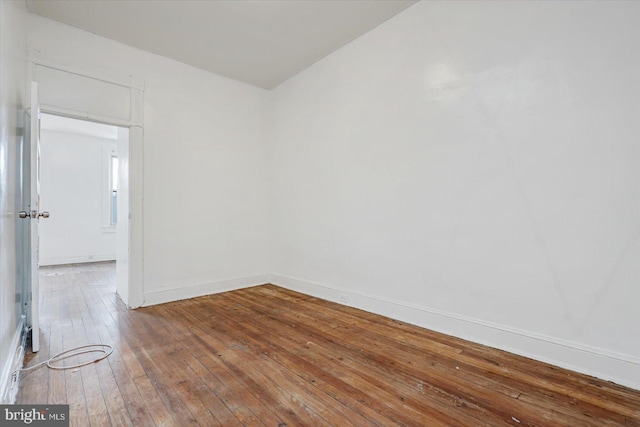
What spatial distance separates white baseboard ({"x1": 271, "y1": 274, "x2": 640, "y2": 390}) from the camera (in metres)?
1.91

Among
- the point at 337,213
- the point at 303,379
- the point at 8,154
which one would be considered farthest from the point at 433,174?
the point at 8,154

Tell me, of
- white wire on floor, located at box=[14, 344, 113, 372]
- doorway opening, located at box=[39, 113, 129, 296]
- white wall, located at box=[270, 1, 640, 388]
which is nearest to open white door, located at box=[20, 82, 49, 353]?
white wire on floor, located at box=[14, 344, 113, 372]

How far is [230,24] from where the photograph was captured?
126 inches

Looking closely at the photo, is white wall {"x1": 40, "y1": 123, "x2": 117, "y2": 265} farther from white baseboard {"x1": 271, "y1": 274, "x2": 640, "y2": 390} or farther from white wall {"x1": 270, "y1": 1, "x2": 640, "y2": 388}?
white baseboard {"x1": 271, "y1": 274, "x2": 640, "y2": 390}

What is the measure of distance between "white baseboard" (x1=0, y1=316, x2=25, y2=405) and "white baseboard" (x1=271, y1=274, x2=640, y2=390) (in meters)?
2.78

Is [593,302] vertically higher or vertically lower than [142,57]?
lower

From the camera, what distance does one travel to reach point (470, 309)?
2572 mm

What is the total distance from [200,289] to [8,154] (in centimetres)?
256

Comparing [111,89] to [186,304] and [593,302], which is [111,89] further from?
[593,302]

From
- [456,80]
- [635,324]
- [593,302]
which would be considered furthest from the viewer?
[456,80]

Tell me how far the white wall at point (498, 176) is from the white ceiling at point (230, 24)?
33 cm

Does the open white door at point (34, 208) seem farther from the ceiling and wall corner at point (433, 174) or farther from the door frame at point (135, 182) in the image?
the ceiling and wall corner at point (433, 174)

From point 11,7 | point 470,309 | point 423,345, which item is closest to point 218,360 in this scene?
point 423,345

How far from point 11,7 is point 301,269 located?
3582 mm
